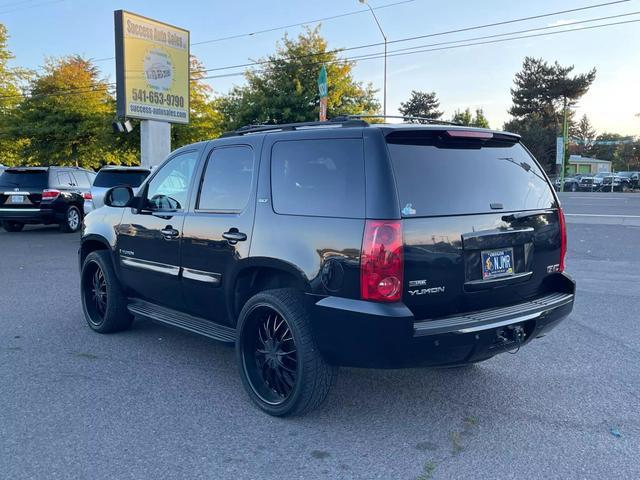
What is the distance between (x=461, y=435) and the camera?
3668mm

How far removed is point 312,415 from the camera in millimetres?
3951

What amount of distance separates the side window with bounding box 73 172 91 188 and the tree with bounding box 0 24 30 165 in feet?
58.6

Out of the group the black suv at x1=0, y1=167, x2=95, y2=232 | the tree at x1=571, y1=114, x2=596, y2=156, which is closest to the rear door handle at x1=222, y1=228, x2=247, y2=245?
the black suv at x1=0, y1=167, x2=95, y2=232

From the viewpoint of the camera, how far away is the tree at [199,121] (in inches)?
1139

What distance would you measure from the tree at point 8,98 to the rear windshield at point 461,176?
31986mm

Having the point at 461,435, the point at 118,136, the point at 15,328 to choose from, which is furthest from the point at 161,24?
the point at 461,435

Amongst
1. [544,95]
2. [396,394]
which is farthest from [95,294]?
[544,95]

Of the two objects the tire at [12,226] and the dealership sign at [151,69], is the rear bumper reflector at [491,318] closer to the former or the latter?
the tire at [12,226]

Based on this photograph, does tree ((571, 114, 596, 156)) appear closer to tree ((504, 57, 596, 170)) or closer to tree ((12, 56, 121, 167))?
tree ((504, 57, 596, 170))

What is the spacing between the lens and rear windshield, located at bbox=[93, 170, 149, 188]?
14023 mm

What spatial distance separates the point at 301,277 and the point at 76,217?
1351 centimetres

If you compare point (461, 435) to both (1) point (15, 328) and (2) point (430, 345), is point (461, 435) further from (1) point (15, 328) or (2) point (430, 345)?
(1) point (15, 328)

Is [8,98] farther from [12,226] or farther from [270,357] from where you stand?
[270,357]

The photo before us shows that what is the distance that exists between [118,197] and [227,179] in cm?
164
